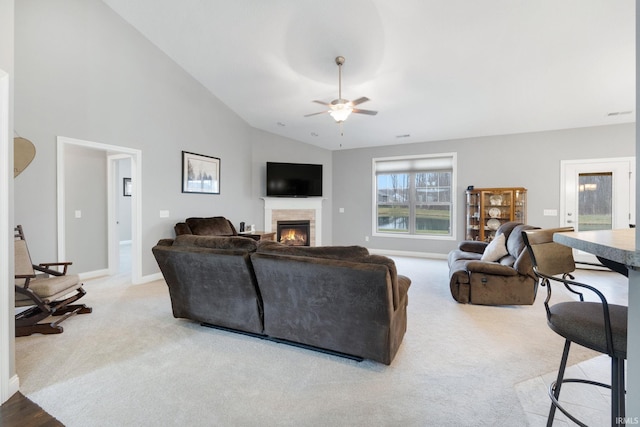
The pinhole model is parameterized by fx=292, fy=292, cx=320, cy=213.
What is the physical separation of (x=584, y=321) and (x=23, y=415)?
9.40 ft

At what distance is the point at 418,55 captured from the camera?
3.59 m

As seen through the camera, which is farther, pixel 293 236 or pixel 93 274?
pixel 293 236

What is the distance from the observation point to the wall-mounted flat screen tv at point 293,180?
6.76 m

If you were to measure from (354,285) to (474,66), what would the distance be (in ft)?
11.1

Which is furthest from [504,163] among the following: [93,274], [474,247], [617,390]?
[93,274]

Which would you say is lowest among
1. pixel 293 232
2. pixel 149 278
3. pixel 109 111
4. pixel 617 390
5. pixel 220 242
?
pixel 149 278

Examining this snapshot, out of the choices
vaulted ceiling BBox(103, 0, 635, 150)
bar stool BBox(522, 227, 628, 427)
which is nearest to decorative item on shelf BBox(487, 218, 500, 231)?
vaulted ceiling BBox(103, 0, 635, 150)

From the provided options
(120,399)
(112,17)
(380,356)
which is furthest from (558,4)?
(112,17)

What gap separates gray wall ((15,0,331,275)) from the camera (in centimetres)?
328

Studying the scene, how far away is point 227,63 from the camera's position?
4.38 meters

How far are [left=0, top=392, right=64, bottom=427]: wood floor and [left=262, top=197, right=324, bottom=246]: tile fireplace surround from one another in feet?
17.0

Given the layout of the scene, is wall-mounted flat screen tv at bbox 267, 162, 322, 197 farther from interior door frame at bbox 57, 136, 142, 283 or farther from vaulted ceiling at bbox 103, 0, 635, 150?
interior door frame at bbox 57, 136, 142, 283

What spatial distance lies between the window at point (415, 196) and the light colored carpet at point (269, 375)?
3.91 metres

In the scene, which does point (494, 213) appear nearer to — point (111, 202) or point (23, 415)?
point (23, 415)
